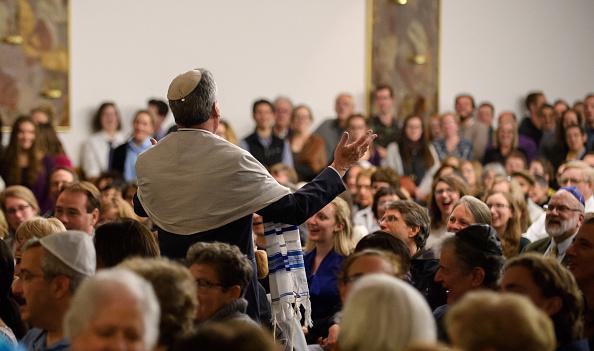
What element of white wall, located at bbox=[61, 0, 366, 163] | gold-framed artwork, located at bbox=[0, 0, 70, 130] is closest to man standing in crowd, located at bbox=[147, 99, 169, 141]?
white wall, located at bbox=[61, 0, 366, 163]

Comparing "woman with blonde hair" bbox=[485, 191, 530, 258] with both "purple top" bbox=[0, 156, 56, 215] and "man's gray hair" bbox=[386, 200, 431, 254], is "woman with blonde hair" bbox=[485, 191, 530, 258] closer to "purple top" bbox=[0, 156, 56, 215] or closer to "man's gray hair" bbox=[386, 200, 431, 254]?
"man's gray hair" bbox=[386, 200, 431, 254]

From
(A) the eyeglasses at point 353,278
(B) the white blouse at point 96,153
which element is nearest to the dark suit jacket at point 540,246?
(A) the eyeglasses at point 353,278

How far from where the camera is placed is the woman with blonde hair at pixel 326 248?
16.4 feet

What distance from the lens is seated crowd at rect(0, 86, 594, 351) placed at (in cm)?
218

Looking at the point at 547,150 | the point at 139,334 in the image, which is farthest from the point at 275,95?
the point at 139,334

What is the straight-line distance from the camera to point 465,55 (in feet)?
45.5

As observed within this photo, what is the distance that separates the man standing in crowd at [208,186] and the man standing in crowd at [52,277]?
1.76 ft

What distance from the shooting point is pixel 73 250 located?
295 cm

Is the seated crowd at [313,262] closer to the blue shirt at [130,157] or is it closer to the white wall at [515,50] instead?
the blue shirt at [130,157]

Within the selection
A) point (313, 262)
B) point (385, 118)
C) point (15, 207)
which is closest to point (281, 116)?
point (385, 118)

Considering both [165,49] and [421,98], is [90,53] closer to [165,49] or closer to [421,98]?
[165,49]

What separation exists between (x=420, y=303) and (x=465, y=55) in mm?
12199

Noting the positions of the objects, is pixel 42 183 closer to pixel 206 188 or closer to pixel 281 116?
pixel 281 116

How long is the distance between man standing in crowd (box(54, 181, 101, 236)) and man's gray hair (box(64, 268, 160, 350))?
2667 millimetres
